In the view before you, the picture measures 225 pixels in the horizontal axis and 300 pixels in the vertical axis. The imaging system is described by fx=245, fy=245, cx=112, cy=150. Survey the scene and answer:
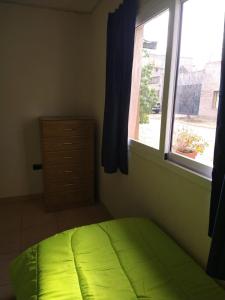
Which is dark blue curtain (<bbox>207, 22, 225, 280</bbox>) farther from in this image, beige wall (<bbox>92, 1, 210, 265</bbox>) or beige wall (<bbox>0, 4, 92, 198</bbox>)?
beige wall (<bbox>0, 4, 92, 198</bbox>)

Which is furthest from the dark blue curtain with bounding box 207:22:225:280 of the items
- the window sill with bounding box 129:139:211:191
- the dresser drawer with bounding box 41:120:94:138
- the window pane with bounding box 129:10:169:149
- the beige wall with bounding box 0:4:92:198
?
the beige wall with bounding box 0:4:92:198

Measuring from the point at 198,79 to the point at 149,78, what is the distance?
61 centimetres

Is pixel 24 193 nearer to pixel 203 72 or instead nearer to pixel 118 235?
pixel 118 235

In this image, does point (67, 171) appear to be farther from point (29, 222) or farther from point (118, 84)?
point (118, 84)

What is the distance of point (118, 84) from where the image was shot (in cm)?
217

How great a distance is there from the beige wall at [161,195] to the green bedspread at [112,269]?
112 millimetres

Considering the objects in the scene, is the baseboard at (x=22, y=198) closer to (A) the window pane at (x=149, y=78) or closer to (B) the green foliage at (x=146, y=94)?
(A) the window pane at (x=149, y=78)

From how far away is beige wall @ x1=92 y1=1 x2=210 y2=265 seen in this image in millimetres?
1381

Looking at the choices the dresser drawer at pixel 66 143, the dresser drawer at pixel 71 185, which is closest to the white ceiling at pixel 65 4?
the dresser drawer at pixel 66 143

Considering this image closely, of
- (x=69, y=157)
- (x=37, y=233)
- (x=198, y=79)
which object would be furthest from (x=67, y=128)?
(x=198, y=79)

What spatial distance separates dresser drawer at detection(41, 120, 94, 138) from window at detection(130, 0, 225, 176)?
3.33 ft

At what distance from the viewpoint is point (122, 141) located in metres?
2.15

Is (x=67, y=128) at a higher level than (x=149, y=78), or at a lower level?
lower

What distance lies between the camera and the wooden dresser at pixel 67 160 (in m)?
2.77
